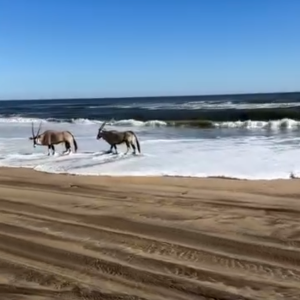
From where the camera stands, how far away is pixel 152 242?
15.5ft

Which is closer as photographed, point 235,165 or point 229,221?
point 229,221

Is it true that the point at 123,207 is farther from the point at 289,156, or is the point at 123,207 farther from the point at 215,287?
the point at 289,156

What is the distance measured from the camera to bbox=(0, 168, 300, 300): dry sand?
3.65 metres

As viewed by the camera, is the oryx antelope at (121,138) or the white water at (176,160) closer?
the white water at (176,160)

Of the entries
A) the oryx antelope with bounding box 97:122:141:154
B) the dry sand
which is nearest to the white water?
the oryx antelope with bounding box 97:122:141:154

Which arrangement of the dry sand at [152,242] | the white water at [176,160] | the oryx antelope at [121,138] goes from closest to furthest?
1. the dry sand at [152,242]
2. the white water at [176,160]
3. the oryx antelope at [121,138]

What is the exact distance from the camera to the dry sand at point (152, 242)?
365cm

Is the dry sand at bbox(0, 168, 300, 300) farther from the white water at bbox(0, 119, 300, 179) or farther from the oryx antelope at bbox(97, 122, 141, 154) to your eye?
the oryx antelope at bbox(97, 122, 141, 154)

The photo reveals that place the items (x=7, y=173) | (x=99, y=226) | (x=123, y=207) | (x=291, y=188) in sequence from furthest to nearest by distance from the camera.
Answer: (x=7, y=173) → (x=291, y=188) → (x=123, y=207) → (x=99, y=226)

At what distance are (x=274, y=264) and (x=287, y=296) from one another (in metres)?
0.62

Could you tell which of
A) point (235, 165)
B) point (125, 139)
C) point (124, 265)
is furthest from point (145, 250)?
point (125, 139)

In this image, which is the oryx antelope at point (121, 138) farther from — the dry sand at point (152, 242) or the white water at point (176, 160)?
the dry sand at point (152, 242)

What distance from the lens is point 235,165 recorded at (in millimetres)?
9750

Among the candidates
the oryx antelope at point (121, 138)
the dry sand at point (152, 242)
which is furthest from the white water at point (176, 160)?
the dry sand at point (152, 242)
